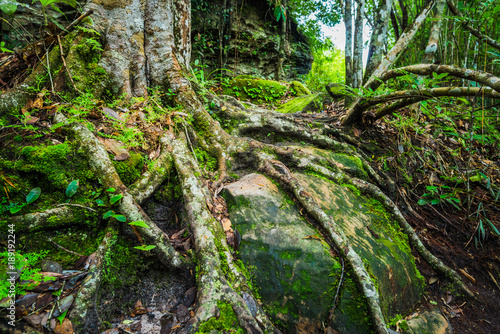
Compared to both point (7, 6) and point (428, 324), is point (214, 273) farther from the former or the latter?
point (7, 6)

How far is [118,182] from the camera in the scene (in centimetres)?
207

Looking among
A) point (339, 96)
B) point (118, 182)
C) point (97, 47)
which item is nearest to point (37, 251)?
point (118, 182)

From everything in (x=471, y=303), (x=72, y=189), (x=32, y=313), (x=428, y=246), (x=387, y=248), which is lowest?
(x=471, y=303)

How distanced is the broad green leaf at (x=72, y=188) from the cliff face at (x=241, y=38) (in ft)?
25.6

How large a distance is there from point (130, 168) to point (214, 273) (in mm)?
1299

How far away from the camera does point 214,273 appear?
1.82 meters

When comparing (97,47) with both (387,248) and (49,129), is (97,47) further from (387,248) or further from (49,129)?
(387,248)

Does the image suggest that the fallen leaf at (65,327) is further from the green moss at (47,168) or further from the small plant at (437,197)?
the small plant at (437,197)

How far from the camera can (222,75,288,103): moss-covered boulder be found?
6875 millimetres

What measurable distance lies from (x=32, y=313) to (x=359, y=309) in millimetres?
2225

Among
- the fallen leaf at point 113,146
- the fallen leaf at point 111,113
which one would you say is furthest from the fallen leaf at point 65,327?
the fallen leaf at point 111,113

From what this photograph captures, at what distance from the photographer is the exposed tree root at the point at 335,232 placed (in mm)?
1895

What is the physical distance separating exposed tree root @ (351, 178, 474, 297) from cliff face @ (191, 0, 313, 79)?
711cm

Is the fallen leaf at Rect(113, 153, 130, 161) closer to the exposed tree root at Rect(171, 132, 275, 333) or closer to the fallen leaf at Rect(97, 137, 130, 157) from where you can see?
the fallen leaf at Rect(97, 137, 130, 157)
